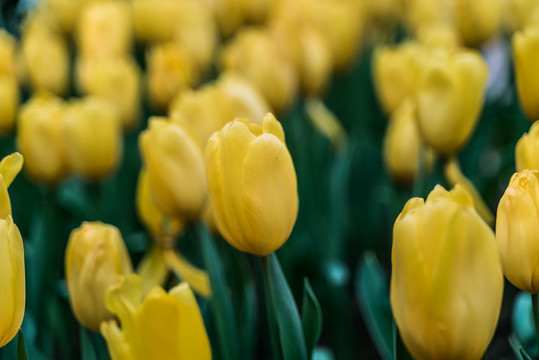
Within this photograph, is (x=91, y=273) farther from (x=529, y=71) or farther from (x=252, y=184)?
(x=529, y=71)

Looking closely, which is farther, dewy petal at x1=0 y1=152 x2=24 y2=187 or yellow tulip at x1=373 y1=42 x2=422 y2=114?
yellow tulip at x1=373 y1=42 x2=422 y2=114

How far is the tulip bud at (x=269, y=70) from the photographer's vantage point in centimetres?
144

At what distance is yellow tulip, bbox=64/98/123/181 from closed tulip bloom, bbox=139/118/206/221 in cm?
29

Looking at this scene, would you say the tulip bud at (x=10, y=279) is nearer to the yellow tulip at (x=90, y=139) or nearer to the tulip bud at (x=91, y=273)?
the tulip bud at (x=91, y=273)

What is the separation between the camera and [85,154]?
1259 mm

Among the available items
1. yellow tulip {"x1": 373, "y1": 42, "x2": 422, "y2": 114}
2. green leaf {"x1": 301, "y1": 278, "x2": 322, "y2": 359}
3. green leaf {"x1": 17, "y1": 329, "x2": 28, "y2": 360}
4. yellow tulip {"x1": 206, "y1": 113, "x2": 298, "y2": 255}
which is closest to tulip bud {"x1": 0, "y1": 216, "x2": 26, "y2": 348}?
green leaf {"x1": 17, "y1": 329, "x2": 28, "y2": 360}

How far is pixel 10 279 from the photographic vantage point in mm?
669

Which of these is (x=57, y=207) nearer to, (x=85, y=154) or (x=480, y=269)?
(x=85, y=154)

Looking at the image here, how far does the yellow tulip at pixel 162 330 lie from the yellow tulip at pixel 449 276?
0.72 feet

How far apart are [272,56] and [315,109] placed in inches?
10.4

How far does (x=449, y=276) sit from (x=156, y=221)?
63cm

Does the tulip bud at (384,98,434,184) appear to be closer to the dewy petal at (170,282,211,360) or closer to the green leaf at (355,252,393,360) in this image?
the green leaf at (355,252,393,360)

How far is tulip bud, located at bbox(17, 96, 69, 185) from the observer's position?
1242mm

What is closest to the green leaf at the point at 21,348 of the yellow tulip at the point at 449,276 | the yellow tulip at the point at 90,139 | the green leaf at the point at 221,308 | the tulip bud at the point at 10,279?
the tulip bud at the point at 10,279
